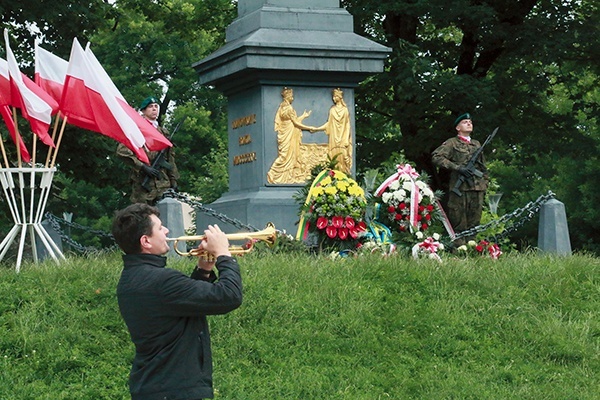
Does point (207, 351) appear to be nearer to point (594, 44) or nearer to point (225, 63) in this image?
point (225, 63)

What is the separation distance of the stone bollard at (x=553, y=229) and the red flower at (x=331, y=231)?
2.45 meters

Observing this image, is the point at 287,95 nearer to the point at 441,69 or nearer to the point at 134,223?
the point at 441,69

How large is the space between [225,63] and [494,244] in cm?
425

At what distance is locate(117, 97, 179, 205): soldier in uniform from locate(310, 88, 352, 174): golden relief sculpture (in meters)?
1.91

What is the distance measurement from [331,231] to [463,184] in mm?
2701

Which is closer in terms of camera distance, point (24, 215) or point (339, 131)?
point (24, 215)

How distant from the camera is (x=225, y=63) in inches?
629

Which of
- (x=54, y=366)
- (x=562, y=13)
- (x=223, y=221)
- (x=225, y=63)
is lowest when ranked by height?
(x=54, y=366)

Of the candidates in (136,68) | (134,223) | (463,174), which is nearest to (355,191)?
(463,174)

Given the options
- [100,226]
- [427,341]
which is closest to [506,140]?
[427,341]

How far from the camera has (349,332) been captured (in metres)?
10.3

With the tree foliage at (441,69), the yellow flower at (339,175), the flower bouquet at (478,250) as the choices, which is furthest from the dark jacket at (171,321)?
the tree foliage at (441,69)

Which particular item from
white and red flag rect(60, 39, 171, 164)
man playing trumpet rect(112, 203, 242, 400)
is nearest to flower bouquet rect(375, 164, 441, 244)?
white and red flag rect(60, 39, 171, 164)

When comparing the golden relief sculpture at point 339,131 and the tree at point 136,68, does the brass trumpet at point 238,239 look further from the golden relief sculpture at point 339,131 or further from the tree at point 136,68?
the tree at point 136,68
